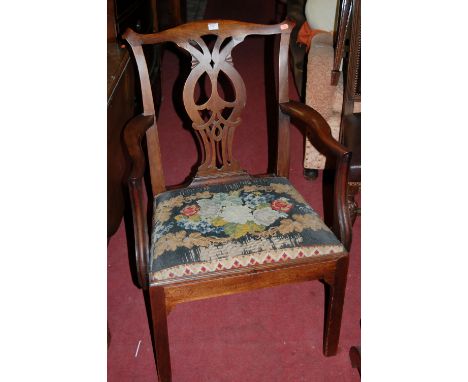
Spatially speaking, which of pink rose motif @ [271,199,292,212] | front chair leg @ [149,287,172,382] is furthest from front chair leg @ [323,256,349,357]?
front chair leg @ [149,287,172,382]

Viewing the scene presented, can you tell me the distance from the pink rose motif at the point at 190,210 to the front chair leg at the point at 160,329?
27 cm

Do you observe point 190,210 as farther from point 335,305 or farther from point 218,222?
point 335,305

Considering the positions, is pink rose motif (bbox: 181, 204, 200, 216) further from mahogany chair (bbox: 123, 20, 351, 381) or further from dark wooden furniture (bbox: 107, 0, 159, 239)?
dark wooden furniture (bbox: 107, 0, 159, 239)

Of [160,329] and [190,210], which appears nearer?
[160,329]

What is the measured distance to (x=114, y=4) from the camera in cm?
227

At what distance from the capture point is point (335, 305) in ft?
4.87

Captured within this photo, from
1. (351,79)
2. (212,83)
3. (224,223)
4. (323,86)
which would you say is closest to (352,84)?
(351,79)

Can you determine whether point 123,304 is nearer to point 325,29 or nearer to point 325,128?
point 325,128

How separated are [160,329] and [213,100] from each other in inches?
30.0

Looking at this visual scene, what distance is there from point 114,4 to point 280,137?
4.08 feet

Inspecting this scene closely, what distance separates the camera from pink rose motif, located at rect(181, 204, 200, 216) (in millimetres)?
1443

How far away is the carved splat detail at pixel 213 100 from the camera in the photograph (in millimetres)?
1496

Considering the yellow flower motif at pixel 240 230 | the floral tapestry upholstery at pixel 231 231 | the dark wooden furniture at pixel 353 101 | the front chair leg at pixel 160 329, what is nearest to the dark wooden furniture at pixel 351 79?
the dark wooden furniture at pixel 353 101

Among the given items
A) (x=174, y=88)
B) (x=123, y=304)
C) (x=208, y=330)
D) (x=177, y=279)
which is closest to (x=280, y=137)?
(x=177, y=279)
